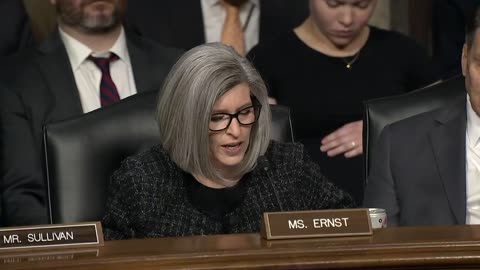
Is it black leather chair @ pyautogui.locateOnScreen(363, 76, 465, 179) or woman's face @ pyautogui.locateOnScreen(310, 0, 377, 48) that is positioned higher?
woman's face @ pyautogui.locateOnScreen(310, 0, 377, 48)

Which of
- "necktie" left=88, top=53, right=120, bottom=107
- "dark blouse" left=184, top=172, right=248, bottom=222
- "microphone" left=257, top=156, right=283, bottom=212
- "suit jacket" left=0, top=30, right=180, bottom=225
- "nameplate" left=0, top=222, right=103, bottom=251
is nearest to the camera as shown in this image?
"nameplate" left=0, top=222, right=103, bottom=251

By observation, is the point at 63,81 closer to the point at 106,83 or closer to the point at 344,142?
the point at 106,83

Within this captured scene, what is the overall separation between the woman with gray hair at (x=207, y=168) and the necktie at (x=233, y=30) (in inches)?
58.3

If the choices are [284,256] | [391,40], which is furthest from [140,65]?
[284,256]

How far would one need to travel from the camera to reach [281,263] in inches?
79.1

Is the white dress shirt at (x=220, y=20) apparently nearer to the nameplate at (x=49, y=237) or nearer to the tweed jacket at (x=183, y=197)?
the tweed jacket at (x=183, y=197)

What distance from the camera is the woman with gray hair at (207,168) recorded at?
2.74 metres

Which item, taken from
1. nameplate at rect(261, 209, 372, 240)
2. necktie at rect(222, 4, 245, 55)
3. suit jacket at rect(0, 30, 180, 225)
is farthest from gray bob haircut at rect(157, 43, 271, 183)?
necktie at rect(222, 4, 245, 55)

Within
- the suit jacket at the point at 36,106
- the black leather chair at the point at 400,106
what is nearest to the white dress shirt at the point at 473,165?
A: the black leather chair at the point at 400,106

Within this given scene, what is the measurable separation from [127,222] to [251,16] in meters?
1.80

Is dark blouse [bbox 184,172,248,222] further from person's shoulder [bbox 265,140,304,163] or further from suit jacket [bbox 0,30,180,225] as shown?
suit jacket [bbox 0,30,180,225]

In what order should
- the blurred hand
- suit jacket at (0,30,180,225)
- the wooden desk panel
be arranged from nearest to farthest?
the wooden desk panel, suit jacket at (0,30,180,225), the blurred hand

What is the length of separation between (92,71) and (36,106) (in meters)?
0.26

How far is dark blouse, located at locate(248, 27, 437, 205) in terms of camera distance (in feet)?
12.8
